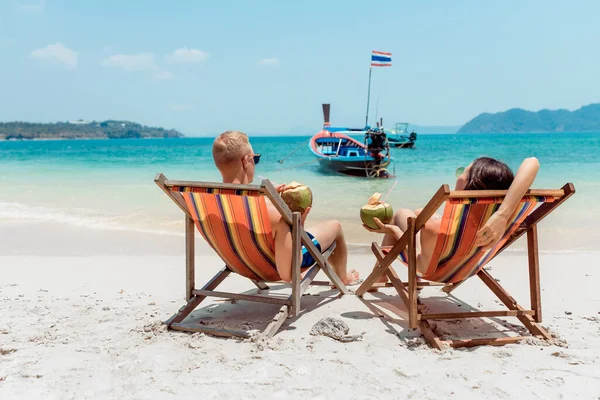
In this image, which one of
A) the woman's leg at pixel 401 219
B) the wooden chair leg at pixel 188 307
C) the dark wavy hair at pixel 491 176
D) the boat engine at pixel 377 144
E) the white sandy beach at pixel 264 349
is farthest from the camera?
the boat engine at pixel 377 144

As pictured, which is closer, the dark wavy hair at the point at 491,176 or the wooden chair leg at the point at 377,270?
the dark wavy hair at the point at 491,176

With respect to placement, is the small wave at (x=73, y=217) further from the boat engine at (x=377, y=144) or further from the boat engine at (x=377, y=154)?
the boat engine at (x=377, y=144)

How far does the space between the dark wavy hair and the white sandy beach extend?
832 mm

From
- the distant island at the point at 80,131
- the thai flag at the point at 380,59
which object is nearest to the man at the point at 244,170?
the thai flag at the point at 380,59

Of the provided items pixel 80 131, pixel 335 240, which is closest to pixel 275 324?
pixel 335 240

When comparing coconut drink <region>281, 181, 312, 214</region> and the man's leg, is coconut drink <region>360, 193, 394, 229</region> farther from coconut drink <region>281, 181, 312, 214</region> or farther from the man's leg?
coconut drink <region>281, 181, 312, 214</region>

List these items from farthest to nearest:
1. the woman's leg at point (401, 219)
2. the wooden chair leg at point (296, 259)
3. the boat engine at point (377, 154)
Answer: the boat engine at point (377, 154), the woman's leg at point (401, 219), the wooden chair leg at point (296, 259)

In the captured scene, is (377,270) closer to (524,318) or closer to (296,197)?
(296,197)

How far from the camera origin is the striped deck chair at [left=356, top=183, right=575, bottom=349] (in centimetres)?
255

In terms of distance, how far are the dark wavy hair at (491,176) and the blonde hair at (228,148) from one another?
1211mm

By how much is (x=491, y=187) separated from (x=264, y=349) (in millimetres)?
1422

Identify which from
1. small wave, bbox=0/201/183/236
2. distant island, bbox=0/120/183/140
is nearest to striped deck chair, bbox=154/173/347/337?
small wave, bbox=0/201/183/236

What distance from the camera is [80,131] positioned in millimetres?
142625

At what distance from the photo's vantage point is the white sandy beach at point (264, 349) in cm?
226
